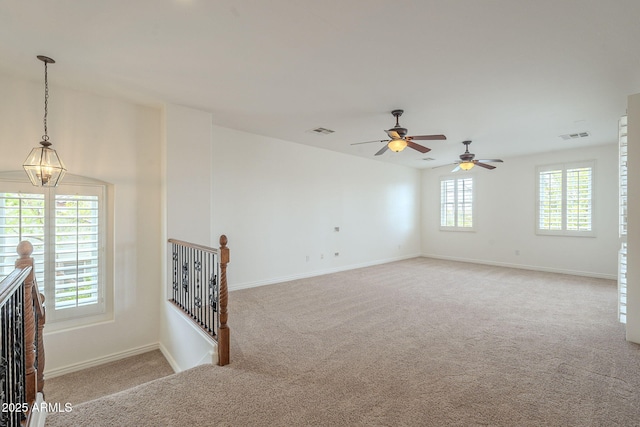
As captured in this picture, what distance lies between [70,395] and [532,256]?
9.09 meters

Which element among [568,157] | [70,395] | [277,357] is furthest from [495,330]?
[568,157]

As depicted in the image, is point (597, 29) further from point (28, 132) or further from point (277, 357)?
point (28, 132)

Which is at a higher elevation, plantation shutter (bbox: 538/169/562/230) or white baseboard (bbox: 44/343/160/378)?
plantation shutter (bbox: 538/169/562/230)

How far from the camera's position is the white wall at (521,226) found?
639 cm

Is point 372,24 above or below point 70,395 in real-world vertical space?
above

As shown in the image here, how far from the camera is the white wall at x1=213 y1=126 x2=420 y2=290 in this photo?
17.5ft

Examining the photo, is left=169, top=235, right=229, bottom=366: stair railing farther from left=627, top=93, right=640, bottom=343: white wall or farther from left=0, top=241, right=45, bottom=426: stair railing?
left=627, top=93, right=640, bottom=343: white wall

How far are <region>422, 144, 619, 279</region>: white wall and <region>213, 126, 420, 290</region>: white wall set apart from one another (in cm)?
135

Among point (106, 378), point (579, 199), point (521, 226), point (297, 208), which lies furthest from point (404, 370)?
point (579, 199)

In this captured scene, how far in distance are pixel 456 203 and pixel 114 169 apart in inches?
328

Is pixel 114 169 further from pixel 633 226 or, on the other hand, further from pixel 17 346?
pixel 633 226

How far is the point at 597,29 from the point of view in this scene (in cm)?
244

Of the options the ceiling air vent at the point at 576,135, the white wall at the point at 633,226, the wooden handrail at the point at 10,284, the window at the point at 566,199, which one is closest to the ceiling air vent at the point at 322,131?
the white wall at the point at 633,226

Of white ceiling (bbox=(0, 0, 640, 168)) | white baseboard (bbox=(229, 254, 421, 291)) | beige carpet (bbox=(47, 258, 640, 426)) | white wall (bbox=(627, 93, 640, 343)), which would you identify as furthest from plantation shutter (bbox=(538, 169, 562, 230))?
white wall (bbox=(627, 93, 640, 343))
